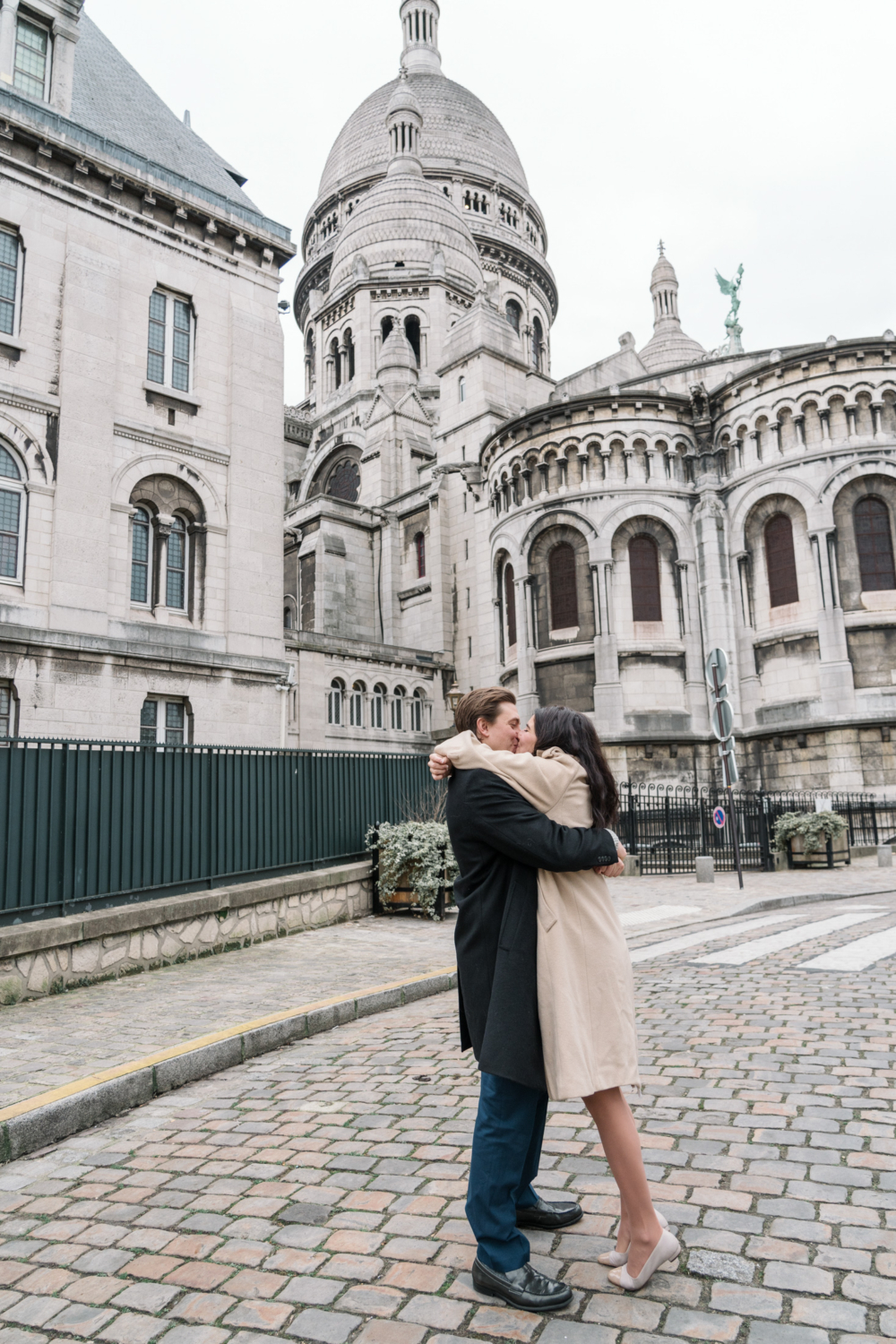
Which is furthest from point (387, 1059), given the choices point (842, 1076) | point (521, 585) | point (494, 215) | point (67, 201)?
point (494, 215)

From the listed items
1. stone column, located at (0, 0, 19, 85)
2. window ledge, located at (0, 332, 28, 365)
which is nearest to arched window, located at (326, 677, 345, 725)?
window ledge, located at (0, 332, 28, 365)

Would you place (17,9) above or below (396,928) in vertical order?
above

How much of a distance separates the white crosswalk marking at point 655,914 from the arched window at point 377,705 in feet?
68.2

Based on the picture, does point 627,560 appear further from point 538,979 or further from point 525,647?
point 538,979

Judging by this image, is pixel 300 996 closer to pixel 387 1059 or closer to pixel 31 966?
pixel 387 1059

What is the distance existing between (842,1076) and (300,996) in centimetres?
404

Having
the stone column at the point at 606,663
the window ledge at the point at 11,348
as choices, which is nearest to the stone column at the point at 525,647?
the stone column at the point at 606,663

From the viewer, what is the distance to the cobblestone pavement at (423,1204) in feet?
9.12

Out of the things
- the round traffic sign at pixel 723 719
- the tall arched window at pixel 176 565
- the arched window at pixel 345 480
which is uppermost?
the arched window at pixel 345 480

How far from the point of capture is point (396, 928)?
11.1 m

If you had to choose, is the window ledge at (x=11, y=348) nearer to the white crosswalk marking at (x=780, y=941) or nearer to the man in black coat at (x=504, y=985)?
the white crosswalk marking at (x=780, y=941)

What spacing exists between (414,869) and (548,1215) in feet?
28.5

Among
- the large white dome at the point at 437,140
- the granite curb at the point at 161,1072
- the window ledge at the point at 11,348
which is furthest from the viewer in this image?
the large white dome at the point at 437,140

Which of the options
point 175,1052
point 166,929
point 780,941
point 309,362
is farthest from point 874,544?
point 309,362
